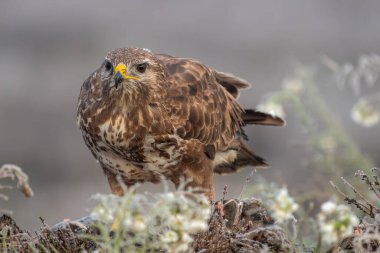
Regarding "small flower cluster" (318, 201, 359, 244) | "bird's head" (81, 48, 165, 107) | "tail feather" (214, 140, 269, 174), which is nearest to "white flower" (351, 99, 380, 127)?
"tail feather" (214, 140, 269, 174)

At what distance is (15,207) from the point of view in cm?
1287

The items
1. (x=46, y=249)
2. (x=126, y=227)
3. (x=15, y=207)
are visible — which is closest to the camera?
(x=126, y=227)

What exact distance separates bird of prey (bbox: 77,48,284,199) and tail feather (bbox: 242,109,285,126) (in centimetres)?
54

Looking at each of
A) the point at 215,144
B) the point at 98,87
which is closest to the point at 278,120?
the point at 215,144

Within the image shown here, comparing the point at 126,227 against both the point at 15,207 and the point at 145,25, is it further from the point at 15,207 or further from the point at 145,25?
the point at 145,25

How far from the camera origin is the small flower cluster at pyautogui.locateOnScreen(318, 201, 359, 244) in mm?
4633

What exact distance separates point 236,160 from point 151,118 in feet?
5.32

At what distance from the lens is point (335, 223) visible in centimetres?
464

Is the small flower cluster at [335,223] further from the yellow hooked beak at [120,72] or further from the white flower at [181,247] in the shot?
the yellow hooked beak at [120,72]

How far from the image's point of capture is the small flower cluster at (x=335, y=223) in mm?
4633

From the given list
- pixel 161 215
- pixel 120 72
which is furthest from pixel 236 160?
pixel 161 215

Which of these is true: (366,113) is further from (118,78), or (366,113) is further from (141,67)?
(118,78)

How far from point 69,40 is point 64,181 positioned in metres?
2.60

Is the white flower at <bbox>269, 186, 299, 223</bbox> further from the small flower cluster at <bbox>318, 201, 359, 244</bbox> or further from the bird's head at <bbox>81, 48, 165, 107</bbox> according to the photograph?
the bird's head at <bbox>81, 48, 165, 107</bbox>
